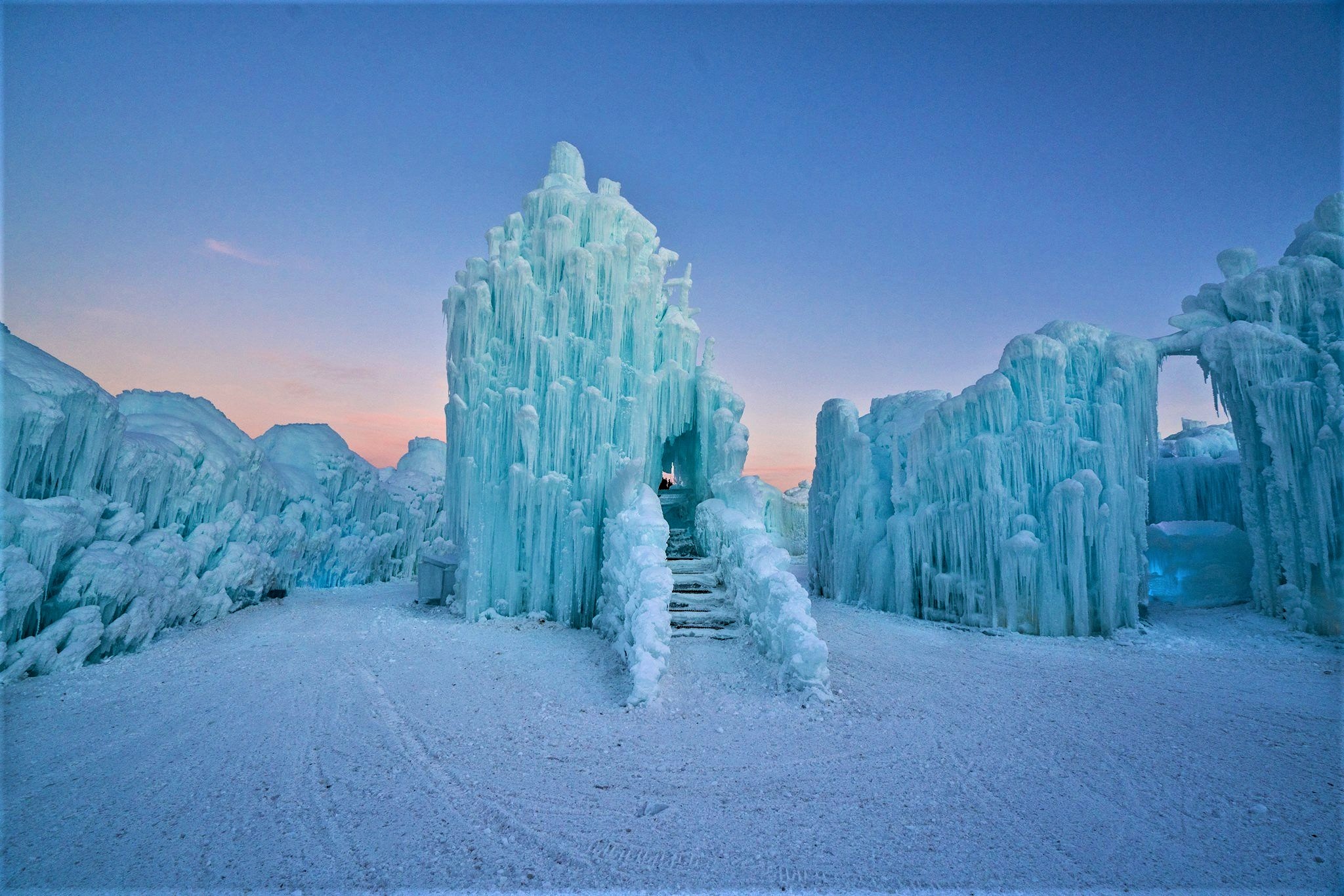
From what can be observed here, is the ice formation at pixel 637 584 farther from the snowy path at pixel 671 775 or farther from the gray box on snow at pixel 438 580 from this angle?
the gray box on snow at pixel 438 580

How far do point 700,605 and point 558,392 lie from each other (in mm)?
A: 5554

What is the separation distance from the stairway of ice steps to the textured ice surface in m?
11.5

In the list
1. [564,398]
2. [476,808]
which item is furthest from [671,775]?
[564,398]

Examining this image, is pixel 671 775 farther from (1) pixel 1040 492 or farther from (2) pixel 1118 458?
(2) pixel 1118 458

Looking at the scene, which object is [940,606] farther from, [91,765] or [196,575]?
[196,575]

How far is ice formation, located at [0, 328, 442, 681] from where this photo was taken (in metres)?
7.51

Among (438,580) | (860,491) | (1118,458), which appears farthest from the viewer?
(860,491)

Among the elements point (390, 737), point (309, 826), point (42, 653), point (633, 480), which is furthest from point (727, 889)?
point (42, 653)

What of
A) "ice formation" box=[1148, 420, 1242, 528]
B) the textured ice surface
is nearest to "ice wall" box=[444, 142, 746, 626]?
the textured ice surface

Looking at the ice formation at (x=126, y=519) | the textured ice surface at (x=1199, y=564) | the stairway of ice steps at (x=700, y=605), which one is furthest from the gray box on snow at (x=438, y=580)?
the textured ice surface at (x=1199, y=564)

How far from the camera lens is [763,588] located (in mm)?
8500

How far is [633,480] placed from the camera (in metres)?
11.3

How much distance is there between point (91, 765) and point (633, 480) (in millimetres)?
8037

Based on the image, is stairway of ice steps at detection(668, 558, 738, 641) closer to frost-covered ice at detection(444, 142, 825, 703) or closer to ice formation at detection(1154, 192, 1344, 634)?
frost-covered ice at detection(444, 142, 825, 703)
